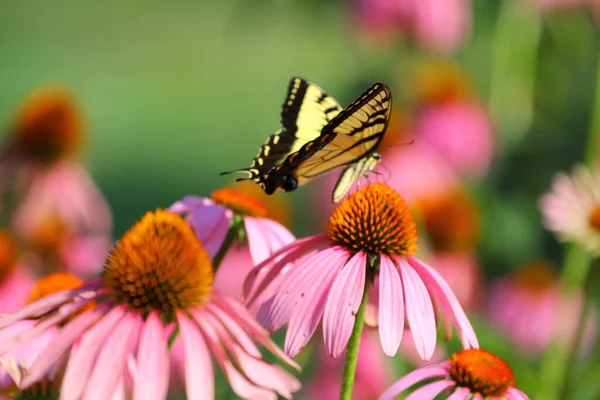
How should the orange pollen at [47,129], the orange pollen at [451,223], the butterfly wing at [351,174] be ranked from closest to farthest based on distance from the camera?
the butterfly wing at [351,174] < the orange pollen at [47,129] < the orange pollen at [451,223]

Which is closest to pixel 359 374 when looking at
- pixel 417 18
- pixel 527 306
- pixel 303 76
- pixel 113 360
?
pixel 113 360

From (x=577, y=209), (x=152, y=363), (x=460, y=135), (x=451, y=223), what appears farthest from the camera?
(x=460, y=135)

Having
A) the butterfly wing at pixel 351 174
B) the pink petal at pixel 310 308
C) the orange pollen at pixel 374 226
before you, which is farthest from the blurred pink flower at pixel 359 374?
the pink petal at pixel 310 308

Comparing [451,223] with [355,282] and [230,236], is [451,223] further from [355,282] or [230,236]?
[355,282]

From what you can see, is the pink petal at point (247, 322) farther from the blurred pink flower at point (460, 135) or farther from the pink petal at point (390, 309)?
the blurred pink flower at point (460, 135)

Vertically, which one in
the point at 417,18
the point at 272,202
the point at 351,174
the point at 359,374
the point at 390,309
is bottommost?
the point at 359,374

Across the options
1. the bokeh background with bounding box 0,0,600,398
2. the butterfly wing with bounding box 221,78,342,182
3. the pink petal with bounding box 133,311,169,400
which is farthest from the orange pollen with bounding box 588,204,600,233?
the pink petal with bounding box 133,311,169,400
